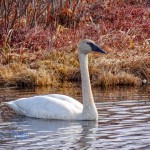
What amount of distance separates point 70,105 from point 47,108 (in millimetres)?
419

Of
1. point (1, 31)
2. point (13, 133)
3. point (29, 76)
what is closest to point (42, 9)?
point (1, 31)

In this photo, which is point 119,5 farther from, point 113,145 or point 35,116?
point 113,145

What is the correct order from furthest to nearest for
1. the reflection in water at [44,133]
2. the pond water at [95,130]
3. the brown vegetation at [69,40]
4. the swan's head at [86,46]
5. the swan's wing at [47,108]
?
the brown vegetation at [69,40], the swan's head at [86,46], the swan's wing at [47,108], the reflection in water at [44,133], the pond water at [95,130]

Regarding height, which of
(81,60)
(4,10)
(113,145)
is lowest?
(113,145)

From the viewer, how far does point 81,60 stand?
12.9 meters

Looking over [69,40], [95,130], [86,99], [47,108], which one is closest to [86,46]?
[86,99]

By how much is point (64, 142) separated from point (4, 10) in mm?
12760

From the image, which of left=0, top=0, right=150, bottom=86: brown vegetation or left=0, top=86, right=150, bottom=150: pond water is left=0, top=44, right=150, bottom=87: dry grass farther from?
left=0, top=86, right=150, bottom=150: pond water

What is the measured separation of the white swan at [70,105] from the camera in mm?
12531

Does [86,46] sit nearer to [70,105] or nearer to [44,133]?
[70,105]

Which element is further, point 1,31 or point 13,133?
point 1,31

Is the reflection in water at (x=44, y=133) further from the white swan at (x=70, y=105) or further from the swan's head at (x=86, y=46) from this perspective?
the swan's head at (x=86, y=46)

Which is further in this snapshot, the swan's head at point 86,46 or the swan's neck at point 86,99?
the swan's head at point 86,46

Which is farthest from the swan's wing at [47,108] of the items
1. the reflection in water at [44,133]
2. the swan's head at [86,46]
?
the swan's head at [86,46]
